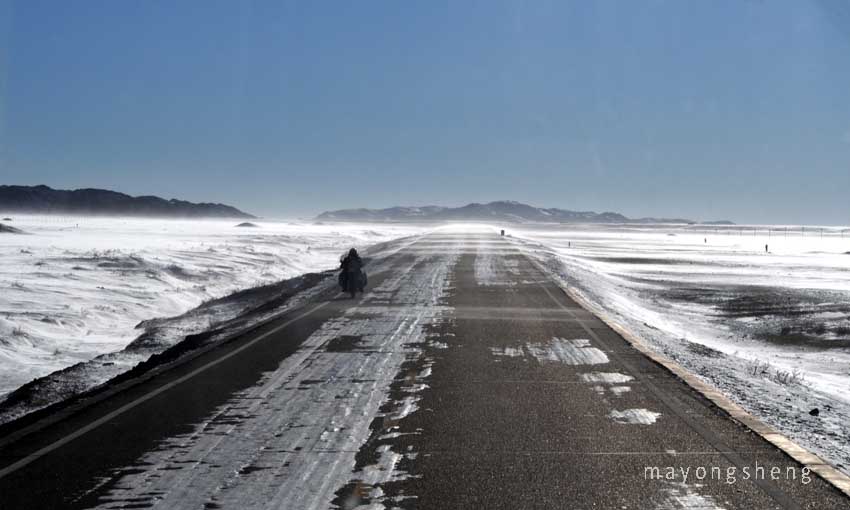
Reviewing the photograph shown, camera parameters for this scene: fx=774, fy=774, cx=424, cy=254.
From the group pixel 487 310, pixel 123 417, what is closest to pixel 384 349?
pixel 123 417

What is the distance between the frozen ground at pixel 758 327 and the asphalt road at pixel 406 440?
0.92 meters

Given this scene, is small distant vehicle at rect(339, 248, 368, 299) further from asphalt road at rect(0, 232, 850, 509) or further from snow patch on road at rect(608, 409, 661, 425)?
snow patch on road at rect(608, 409, 661, 425)

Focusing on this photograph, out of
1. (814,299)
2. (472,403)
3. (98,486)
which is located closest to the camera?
(98,486)

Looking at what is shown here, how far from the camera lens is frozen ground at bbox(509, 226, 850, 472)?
28.0ft

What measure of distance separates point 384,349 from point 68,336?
8.37 m

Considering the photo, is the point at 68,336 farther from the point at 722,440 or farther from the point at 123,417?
the point at 722,440

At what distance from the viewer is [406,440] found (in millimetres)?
6641

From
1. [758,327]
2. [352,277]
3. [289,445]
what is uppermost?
[352,277]

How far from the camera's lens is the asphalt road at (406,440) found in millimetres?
5324

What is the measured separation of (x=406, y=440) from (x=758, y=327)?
15.5m

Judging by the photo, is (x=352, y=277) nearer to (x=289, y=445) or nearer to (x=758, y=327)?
(x=758, y=327)

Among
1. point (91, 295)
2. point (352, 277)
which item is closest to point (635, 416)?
point (352, 277)

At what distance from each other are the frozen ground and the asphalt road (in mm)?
916

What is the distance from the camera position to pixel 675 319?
71.4 feet
